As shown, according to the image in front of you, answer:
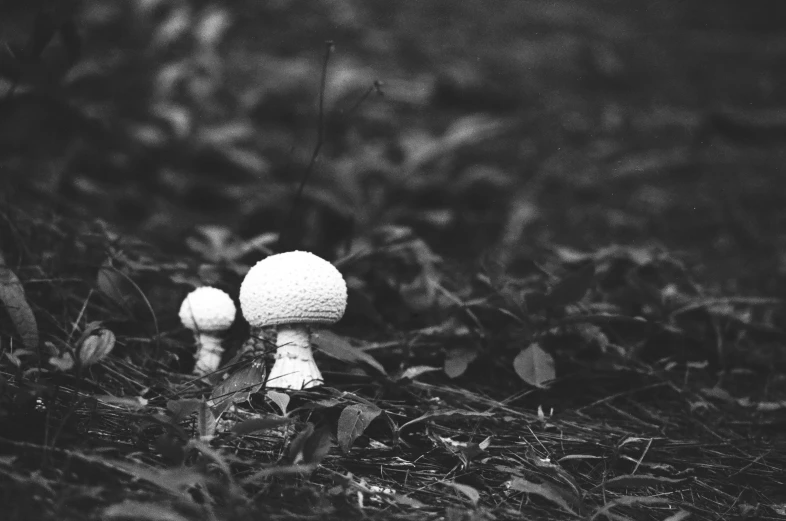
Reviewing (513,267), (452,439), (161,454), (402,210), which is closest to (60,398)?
(161,454)

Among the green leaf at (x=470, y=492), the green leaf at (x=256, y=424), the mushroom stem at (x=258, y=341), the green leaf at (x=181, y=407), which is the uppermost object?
the green leaf at (x=181, y=407)

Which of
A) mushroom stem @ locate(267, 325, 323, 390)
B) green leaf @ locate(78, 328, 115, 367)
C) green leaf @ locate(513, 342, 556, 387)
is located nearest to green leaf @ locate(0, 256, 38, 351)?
green leaf @ locate(78, 328, 115, 367)

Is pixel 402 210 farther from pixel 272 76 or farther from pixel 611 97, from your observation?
pixel 611 97

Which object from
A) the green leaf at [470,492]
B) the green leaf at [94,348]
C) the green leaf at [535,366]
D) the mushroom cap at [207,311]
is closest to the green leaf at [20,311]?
the green leaf at [94,348]

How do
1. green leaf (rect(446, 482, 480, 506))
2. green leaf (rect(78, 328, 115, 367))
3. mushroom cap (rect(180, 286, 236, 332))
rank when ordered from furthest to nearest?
mushroom cap (rect(180, 286, 236, 332)) < green leaf (rect(78, 328, 115, 367)) < green leaf (rect(446, 482, 480, 506))

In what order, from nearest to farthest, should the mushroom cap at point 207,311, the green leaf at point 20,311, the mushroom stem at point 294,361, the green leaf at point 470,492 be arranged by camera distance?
the green leaf at point 470,492, the green leaf at point 20,311, the mushroom stem at point 294,361, the mushroom cap at point 207,311

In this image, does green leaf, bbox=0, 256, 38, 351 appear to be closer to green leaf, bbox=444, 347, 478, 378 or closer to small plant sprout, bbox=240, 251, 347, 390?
small plant sprout, bbox=240, 251, 347, 390

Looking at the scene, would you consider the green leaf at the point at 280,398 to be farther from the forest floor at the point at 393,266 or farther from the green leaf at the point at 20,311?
the green leaf at the point at 20,311
